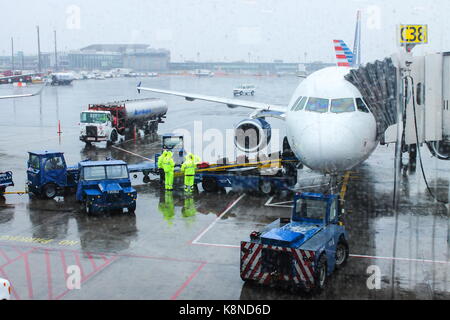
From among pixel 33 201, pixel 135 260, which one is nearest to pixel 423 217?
pixel 135 260

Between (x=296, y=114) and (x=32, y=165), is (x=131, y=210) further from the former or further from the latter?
(x=296, y=114)

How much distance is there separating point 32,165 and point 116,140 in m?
15.2

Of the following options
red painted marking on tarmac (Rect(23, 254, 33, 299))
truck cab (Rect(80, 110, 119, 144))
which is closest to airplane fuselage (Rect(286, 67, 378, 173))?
red painted marking on tarmac (Rect(23, 254, 33, 299))

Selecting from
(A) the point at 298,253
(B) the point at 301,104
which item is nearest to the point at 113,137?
(B) the point at 301,104

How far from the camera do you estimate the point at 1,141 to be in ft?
126

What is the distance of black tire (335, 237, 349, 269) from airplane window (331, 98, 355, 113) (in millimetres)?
4623

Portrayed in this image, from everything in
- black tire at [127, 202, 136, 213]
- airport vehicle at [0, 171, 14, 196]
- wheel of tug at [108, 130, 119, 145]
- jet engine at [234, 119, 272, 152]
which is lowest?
black tire at [127, 202, 136, 213]

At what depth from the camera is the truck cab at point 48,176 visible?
2206cm

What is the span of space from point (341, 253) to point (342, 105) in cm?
519

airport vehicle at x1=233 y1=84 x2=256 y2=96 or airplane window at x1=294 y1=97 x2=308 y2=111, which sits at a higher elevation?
airport vehicle at x1=233 y1=84 x2=256 y2=96

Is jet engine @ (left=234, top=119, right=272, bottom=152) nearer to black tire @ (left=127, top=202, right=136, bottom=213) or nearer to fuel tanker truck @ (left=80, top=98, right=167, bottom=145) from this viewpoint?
black tire @ (left=127, top=202, right=136, bottom=213)

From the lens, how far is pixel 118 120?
3906 centimetres

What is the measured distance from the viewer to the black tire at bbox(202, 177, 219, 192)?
76.9 ft

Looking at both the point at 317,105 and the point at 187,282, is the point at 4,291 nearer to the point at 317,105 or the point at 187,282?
the point at 187,282
